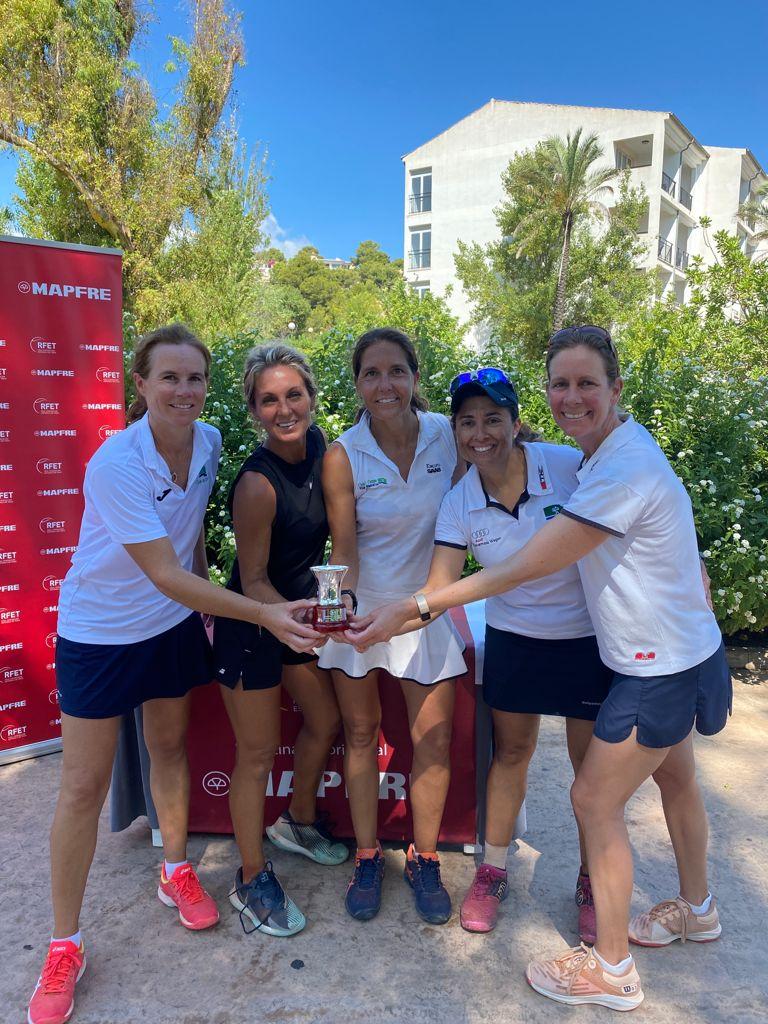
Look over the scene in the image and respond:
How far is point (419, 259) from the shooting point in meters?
37.8

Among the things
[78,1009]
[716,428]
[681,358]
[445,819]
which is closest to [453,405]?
Result: [445,819]

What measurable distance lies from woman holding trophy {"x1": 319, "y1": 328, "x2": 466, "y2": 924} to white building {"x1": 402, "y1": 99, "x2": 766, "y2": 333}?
32022 mm

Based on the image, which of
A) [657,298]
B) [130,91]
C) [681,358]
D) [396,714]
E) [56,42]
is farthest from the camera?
[657,298]

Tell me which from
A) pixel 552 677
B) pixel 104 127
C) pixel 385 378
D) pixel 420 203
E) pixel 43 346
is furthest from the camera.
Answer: pixel 420 203

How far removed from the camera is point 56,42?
1712 cm

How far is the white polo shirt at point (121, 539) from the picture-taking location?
7.32ft

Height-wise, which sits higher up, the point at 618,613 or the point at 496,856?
the point at 618,613

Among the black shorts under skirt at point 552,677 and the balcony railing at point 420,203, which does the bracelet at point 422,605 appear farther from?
the balcony railing at point 420,203

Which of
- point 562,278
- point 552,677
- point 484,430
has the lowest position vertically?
point 552,677

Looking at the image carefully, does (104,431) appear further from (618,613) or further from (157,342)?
(618,613)

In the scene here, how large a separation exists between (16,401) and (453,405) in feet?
9.13

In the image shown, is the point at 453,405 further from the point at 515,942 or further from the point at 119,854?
the point at 119,854

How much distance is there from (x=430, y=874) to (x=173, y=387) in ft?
6.97

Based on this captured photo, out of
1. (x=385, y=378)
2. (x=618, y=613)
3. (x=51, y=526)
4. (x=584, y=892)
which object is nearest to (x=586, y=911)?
(x=584, y=892)
